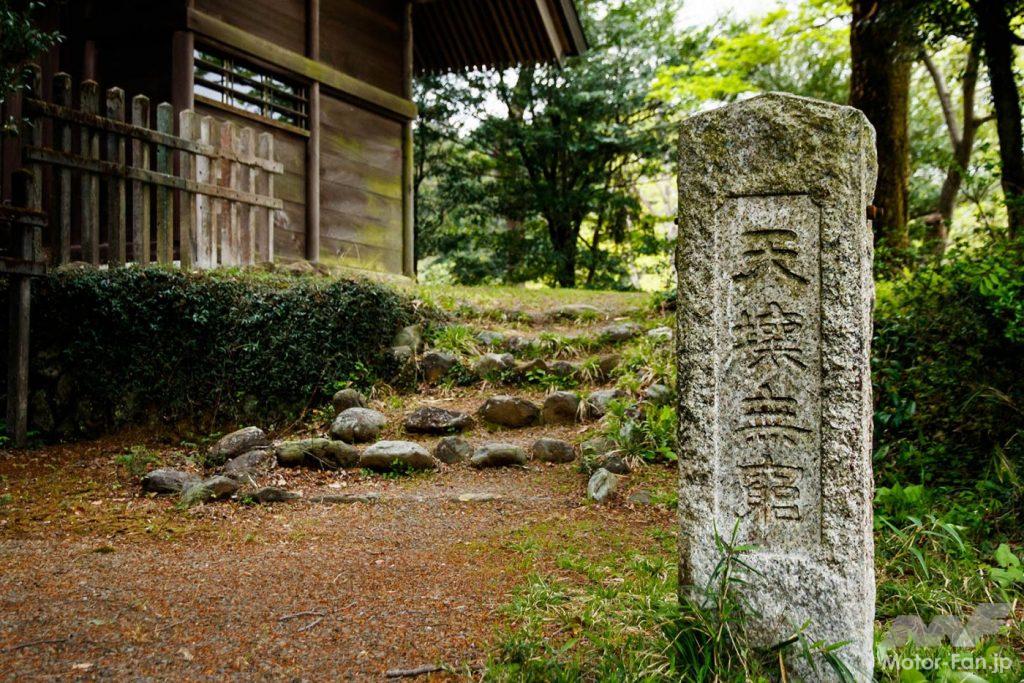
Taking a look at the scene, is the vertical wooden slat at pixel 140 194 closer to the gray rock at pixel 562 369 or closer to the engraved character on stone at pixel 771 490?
the gray rock at pixel 562 369

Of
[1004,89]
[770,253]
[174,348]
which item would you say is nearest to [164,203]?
[174,348]

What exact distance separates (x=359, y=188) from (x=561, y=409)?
530 centimetres

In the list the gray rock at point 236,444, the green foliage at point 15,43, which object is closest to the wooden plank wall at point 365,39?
the green foliage at point 15,43

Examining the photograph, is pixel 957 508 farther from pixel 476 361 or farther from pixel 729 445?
pixel 476 361

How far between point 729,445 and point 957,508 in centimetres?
218

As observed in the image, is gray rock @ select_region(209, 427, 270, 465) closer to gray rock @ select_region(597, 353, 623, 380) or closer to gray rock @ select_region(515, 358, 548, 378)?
gray rock @ select_region(515, 358, 548, 378)

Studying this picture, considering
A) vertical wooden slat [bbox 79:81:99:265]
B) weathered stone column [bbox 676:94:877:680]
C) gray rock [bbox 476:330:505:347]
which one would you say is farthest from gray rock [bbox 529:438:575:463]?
vertical wooden slat [bbox 79:81:99:265]

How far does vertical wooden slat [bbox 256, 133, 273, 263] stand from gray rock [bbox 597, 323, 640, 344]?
3.76 metres

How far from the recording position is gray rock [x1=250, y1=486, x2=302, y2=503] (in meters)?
4.87

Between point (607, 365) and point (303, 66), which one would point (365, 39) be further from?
point (607, 365)

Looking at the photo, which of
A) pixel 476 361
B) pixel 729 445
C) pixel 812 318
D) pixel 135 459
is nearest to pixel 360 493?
pixel 135 459

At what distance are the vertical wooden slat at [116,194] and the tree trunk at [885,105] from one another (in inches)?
292

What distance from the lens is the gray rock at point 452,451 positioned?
18.7ft

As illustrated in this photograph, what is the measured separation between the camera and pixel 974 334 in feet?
15.1
